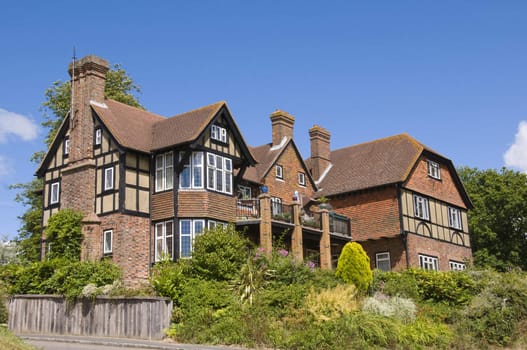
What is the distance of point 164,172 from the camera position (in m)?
31.5

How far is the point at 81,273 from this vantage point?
26844mm

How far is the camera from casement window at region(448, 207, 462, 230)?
40412mm

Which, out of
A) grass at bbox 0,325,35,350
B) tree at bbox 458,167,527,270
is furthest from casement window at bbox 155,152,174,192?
tree at bbox 458,167,527,270

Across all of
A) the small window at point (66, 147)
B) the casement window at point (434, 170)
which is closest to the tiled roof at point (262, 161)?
the casement window at point (434, 170)

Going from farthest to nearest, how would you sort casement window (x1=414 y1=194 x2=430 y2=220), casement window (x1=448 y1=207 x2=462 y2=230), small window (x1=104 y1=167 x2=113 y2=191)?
1. casement window (x1=448 y1=207 x2=462 y2=230)
2. casement window (x1=414 y1=194 x2=430 y2=220)
3. small window (x1=104 y1=167 x2=113 y2=191)

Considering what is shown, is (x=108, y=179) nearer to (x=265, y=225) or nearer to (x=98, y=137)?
(x=98, y=137)

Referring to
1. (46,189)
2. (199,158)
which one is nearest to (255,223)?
(199,158)

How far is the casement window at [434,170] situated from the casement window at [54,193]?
810 inches

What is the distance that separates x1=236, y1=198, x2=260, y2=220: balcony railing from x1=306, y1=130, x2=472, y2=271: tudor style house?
7.31 m

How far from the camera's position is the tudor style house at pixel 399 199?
3631 centimetres

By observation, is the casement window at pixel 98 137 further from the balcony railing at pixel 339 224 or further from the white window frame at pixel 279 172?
the balcony railing at pixel 339 224

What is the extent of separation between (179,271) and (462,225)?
22.2m

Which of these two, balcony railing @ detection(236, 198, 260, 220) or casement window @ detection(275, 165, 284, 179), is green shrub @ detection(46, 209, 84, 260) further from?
casement window @ detection(275, 165, 284, 179)

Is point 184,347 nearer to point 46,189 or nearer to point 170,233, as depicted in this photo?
point 170,233
